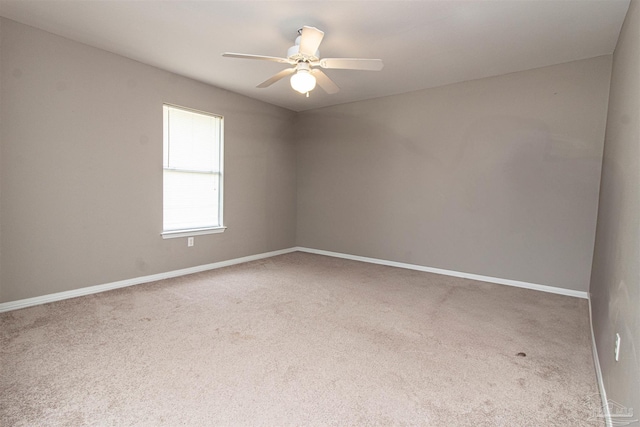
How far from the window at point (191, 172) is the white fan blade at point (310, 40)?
7.61 ft

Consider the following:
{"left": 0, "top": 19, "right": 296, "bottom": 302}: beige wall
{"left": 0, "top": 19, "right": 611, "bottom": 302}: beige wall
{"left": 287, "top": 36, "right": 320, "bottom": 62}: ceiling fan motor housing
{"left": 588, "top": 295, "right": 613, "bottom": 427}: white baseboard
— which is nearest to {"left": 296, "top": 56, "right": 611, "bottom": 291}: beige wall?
{"left": 0, "top": 19, "right": 611, "bottom": 302}: beige wall

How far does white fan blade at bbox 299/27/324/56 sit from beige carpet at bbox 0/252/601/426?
7.11 ft

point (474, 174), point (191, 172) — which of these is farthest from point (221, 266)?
point (474, 174)

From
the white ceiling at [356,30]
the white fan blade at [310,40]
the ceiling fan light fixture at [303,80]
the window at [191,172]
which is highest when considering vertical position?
the white ceiling at [356,30]

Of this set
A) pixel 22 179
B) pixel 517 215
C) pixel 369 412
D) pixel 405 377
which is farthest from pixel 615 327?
pixel 22 179

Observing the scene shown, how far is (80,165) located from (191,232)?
4.70ft

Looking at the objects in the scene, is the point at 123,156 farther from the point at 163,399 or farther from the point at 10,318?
the point at 163,399

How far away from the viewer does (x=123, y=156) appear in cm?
349

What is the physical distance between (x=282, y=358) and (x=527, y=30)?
3.33 m

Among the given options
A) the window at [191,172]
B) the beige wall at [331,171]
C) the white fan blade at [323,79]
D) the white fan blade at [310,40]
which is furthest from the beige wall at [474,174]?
the white fan blade at [310,40]

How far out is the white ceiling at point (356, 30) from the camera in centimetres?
246

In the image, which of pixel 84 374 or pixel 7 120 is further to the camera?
pixel 7 120

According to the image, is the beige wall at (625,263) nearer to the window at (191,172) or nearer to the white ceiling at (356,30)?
the white ceiling at (356,30)

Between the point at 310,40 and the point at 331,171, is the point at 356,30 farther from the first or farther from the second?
the point at 331,171
